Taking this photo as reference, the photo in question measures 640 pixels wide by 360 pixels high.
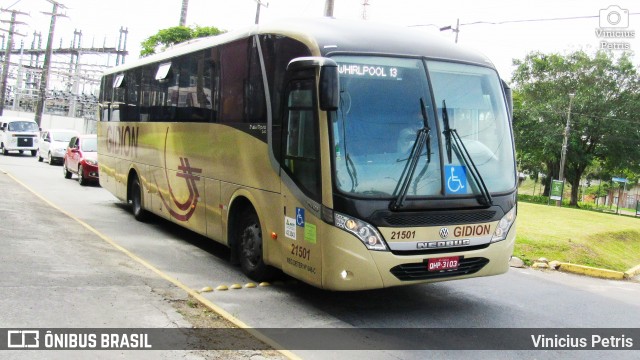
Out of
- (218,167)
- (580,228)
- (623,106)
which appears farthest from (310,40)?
(623,106)

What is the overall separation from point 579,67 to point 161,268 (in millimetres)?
48163

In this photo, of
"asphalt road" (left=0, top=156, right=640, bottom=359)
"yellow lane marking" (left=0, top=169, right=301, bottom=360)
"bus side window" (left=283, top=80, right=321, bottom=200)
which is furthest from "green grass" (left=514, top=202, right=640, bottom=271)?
"yellow lane marking" (left=0, top=169, right=301, bottom=360)

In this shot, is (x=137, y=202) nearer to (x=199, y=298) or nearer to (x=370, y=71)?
(x=199, y=298)

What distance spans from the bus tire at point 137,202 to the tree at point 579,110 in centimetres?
4136

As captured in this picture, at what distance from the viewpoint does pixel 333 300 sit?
739cm

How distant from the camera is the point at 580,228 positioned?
53.3ft

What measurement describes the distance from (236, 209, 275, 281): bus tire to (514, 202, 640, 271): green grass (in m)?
5.83

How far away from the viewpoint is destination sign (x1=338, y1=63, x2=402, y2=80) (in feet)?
21.4

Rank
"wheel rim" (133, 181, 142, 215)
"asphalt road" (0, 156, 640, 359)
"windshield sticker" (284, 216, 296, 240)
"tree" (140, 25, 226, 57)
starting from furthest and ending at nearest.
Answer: "tree" (140, 25, 226, 57) → "wheel rim" (133, 181, 142, 215) → "windshield sticker" (284, 216, 296, 240) → "asphalt road" (0, 156, 640, 359)

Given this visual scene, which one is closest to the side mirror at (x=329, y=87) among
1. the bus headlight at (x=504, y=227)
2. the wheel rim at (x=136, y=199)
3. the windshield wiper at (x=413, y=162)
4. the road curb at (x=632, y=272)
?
the windshield wiper at (x=413, y=162)

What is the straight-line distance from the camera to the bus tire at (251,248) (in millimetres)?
7832

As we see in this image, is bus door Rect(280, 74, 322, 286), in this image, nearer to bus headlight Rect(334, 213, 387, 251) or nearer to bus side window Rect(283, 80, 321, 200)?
bus side window Rect(283, 80, 321, 200)

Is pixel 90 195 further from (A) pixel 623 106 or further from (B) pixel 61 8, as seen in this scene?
(A) pixel 623 106

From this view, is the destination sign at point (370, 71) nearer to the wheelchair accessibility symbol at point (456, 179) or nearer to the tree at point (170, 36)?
the wheelchair accessibility symbol at point (456, 179)
